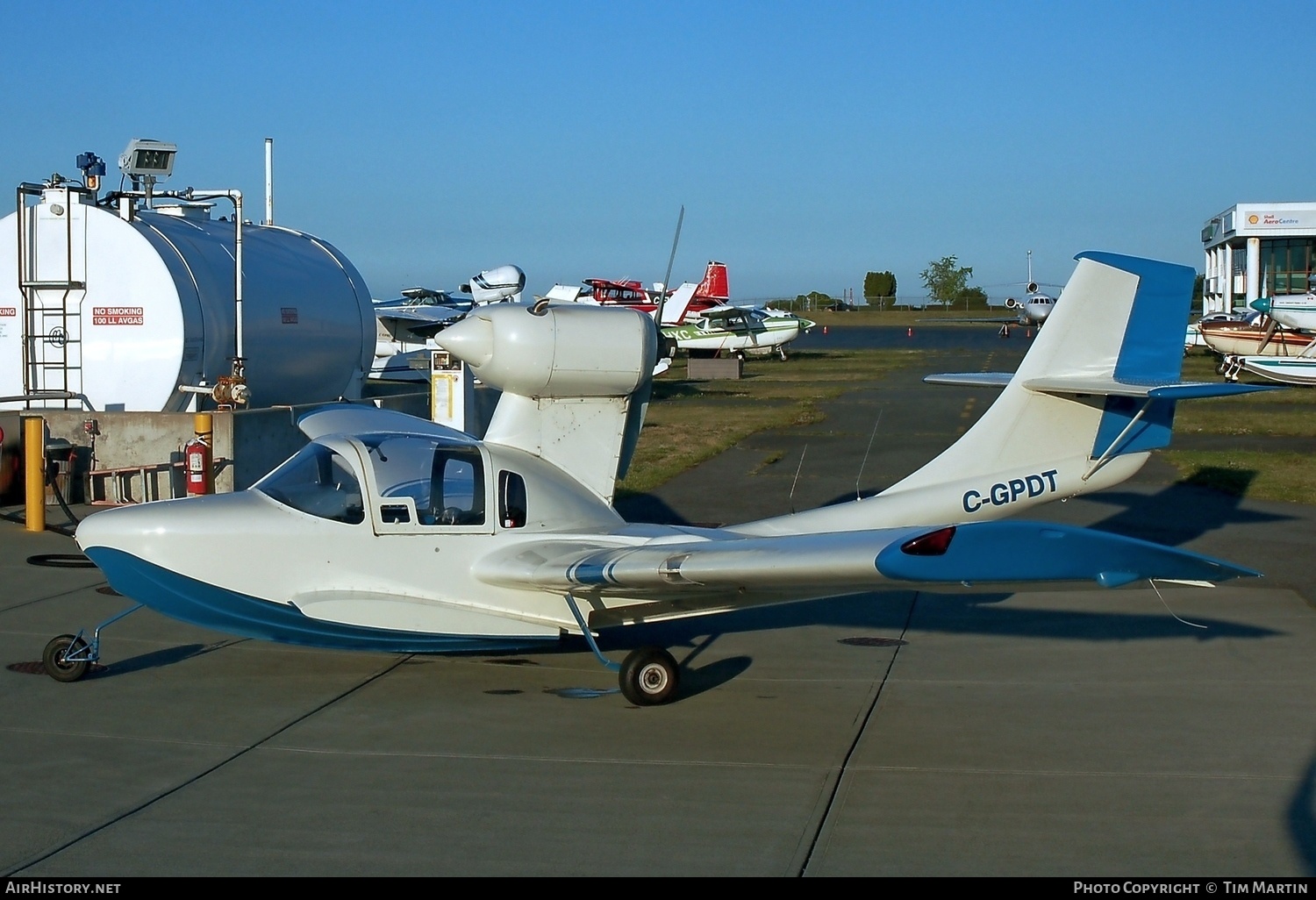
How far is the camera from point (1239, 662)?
875cm

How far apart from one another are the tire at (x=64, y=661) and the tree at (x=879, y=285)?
140 m

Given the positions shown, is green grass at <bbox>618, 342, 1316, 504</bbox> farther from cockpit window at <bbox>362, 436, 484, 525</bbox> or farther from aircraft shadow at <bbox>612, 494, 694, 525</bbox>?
cockpit window at <bbox>362, 436, 484, 525</bbox>

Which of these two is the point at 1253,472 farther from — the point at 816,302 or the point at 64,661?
the point at 816,302

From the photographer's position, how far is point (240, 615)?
7.76 metres

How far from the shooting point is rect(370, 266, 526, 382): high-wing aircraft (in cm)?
2998

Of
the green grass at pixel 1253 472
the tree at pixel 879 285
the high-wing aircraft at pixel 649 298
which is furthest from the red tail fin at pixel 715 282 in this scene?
the tree at pixel 879 285

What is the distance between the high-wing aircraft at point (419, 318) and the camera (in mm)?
29984

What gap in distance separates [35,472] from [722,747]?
9.87 m

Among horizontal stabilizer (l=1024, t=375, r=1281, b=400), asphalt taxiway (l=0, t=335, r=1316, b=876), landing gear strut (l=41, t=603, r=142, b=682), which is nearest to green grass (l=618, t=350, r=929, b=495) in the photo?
horizontal stabilizer (l=1024, t=375, r=1281, b=400)

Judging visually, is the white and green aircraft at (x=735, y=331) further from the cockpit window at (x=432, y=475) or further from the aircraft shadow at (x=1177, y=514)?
the cockpit window at (x=432, y=475)

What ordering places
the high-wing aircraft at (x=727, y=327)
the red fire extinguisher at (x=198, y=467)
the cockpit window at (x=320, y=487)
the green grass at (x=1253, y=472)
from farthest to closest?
1. the high-wing aircraft at (x=727, y=327)
2. the green grass at (x=1253, y=472)
3. the red fire extinguisher at (x=198, y=467)
4. the cockpit window at (x=320, y=487)

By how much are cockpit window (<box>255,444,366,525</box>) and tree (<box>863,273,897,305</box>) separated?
139043 mm

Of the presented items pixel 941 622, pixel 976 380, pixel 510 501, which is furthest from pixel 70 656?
pixel 976 380
